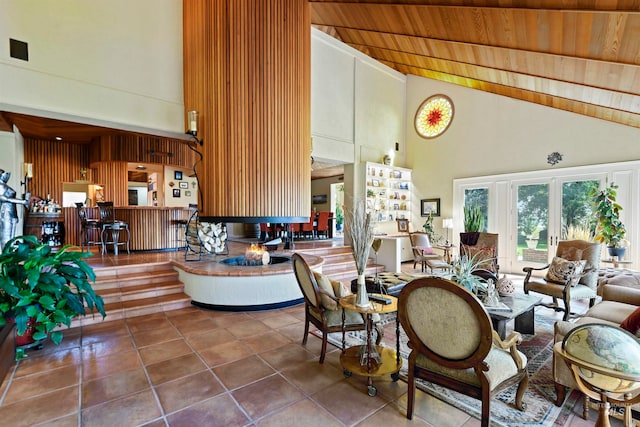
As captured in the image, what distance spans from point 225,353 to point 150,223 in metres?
4.91

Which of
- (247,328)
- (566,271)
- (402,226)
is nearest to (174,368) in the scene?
(247,328)

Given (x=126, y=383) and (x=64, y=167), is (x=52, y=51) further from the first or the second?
(x=64, y=167)

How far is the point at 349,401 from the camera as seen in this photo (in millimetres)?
2104

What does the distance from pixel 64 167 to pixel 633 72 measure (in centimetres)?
1255

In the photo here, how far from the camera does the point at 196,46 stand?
4.48 meters

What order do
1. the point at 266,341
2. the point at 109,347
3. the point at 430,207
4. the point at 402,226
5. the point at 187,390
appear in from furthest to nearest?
the point at 402,226 < the point at 430,207 < the point at 266,341 < the point at 109,347 < the point at 187,390

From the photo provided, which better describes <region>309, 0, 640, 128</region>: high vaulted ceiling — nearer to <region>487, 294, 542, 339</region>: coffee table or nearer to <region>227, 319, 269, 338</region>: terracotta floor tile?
<region>487, 294, 542, 339</region>: coffee table

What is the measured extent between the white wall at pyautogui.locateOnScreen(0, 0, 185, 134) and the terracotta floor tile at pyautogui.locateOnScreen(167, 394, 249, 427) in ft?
13.5

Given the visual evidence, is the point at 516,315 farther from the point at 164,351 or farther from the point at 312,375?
the point at 164,351

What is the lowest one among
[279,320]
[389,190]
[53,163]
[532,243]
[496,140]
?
[279,320]

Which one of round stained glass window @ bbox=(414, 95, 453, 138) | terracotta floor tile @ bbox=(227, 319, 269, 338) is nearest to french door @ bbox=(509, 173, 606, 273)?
round stained glass window @ bbox=(414, 95, 453, 138)

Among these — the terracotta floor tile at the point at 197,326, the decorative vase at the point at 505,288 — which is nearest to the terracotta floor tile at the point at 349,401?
the terracotta floor tile at the point at 197,326

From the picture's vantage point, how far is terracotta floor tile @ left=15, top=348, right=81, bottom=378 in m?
2.53

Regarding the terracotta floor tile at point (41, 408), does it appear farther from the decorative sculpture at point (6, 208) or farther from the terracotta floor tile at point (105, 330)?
the decorative sculpture at point (6, 208)
